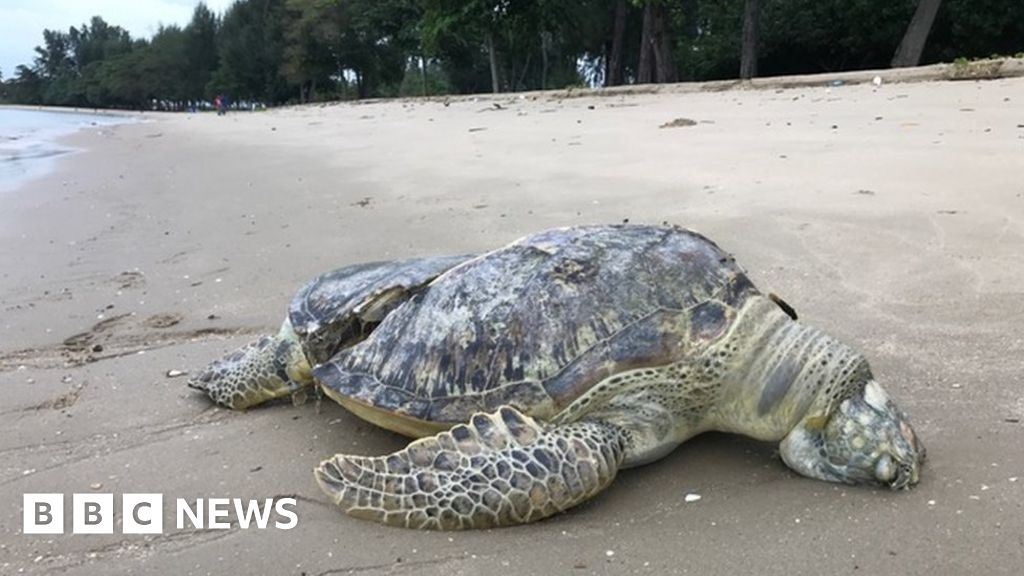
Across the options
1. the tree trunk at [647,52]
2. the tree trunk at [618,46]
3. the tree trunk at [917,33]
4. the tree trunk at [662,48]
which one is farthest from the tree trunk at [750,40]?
the tree trunk at [618,46]

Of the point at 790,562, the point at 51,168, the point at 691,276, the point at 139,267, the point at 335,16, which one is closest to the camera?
the point at 790,562

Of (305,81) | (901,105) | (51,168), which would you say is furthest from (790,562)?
(305,81)

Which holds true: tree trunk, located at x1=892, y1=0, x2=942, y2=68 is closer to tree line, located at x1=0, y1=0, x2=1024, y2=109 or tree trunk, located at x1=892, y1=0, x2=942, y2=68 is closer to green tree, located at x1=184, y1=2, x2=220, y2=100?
tree line, located at x1=0, y1=0, x2=1024, y2=109

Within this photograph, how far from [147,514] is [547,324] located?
123 centimetres

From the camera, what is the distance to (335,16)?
160 ft

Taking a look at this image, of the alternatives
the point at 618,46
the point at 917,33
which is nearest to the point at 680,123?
the point at 917,33

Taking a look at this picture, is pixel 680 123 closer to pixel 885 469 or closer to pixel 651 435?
pixel 651 435

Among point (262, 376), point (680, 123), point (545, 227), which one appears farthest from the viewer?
point (680, 123)

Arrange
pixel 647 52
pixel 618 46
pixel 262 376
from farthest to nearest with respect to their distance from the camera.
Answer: pixel 618 46 < pixel 647 52 < pixel 262 376

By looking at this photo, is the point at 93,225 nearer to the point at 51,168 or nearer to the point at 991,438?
the point at 51,168

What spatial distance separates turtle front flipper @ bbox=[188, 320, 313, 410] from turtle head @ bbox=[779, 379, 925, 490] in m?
1.73

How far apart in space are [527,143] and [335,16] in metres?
43.4

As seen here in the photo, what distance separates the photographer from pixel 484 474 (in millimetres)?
2146

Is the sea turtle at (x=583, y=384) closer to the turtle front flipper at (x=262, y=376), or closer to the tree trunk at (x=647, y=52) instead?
the turtle front flipper at (x=262, y=376)
